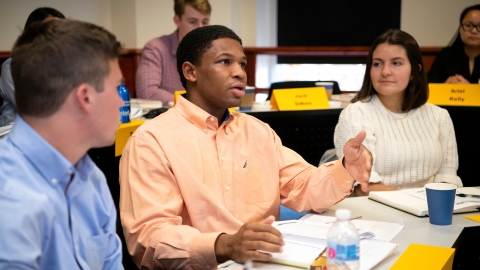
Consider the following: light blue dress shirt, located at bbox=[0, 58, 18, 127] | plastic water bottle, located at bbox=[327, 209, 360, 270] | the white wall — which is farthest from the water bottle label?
the white wall

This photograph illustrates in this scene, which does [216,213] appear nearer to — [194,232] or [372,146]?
[194,232]

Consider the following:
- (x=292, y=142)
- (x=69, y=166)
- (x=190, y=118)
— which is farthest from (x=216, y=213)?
(x=292, y=142)

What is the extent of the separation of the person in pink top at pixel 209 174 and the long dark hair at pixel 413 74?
79cm

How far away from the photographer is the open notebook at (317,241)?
1.43m

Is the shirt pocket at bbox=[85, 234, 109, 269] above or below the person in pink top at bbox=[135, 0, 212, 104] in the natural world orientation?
below

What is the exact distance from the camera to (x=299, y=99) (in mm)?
3361

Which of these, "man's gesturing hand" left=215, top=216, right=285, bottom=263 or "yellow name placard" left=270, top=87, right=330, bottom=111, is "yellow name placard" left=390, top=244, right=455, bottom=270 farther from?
"yellow name placard" left=270, top=87, right=330, bottom=111

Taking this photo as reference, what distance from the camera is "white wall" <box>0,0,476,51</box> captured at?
200 inches

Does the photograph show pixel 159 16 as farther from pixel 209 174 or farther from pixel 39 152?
pixel 39 152

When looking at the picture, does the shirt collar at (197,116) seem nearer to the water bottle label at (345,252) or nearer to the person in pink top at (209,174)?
the person in pink top at (209,174)

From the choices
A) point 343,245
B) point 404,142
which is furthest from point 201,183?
point 404,142

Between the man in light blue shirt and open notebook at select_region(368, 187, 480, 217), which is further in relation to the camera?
open notebook at select_region(368, 187, 480, 217)

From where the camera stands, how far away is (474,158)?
3.36 m

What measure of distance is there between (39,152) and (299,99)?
237 centimetres
